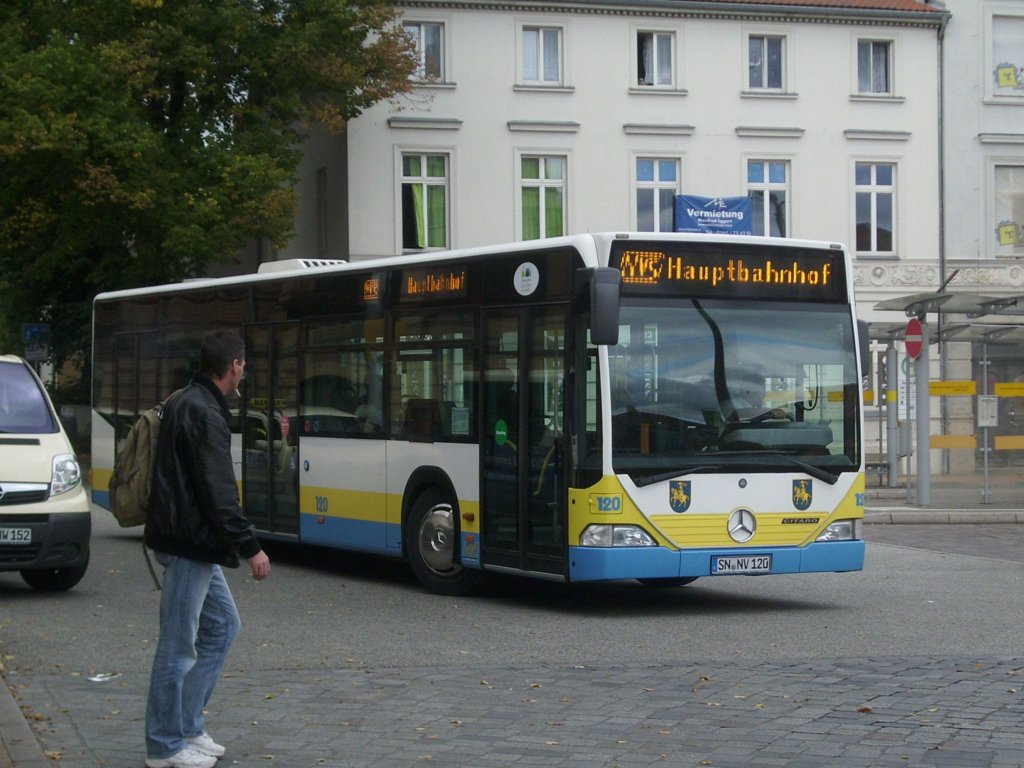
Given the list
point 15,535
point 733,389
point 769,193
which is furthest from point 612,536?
point 769,193

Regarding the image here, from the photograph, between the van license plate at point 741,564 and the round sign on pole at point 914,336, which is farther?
the round sign on pole at point 914,336

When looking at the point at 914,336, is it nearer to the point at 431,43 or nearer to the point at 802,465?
the point at 802,465

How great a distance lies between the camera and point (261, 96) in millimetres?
34531

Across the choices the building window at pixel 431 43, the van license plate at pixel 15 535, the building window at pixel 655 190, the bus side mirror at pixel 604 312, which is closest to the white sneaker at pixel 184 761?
the bus side mirror at pixel 604 312

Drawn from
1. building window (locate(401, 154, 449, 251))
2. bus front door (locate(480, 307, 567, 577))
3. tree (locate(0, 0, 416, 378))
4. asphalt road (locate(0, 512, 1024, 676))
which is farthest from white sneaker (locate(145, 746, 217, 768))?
building window (locate(401, 154, 449, 251))

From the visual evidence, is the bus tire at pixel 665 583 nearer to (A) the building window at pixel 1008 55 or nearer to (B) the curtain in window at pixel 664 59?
(B) the curtain in window at pixel 664 59

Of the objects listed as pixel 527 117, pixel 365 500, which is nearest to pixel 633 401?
pixel 365 500

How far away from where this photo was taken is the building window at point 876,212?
40.0 metres

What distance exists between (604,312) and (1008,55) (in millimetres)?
31692

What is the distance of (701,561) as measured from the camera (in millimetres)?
12445

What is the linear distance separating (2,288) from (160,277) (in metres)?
6.55

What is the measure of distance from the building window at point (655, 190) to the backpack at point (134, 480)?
107 ft

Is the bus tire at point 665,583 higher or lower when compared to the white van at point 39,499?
lower

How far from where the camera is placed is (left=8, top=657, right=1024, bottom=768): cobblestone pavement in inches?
285
